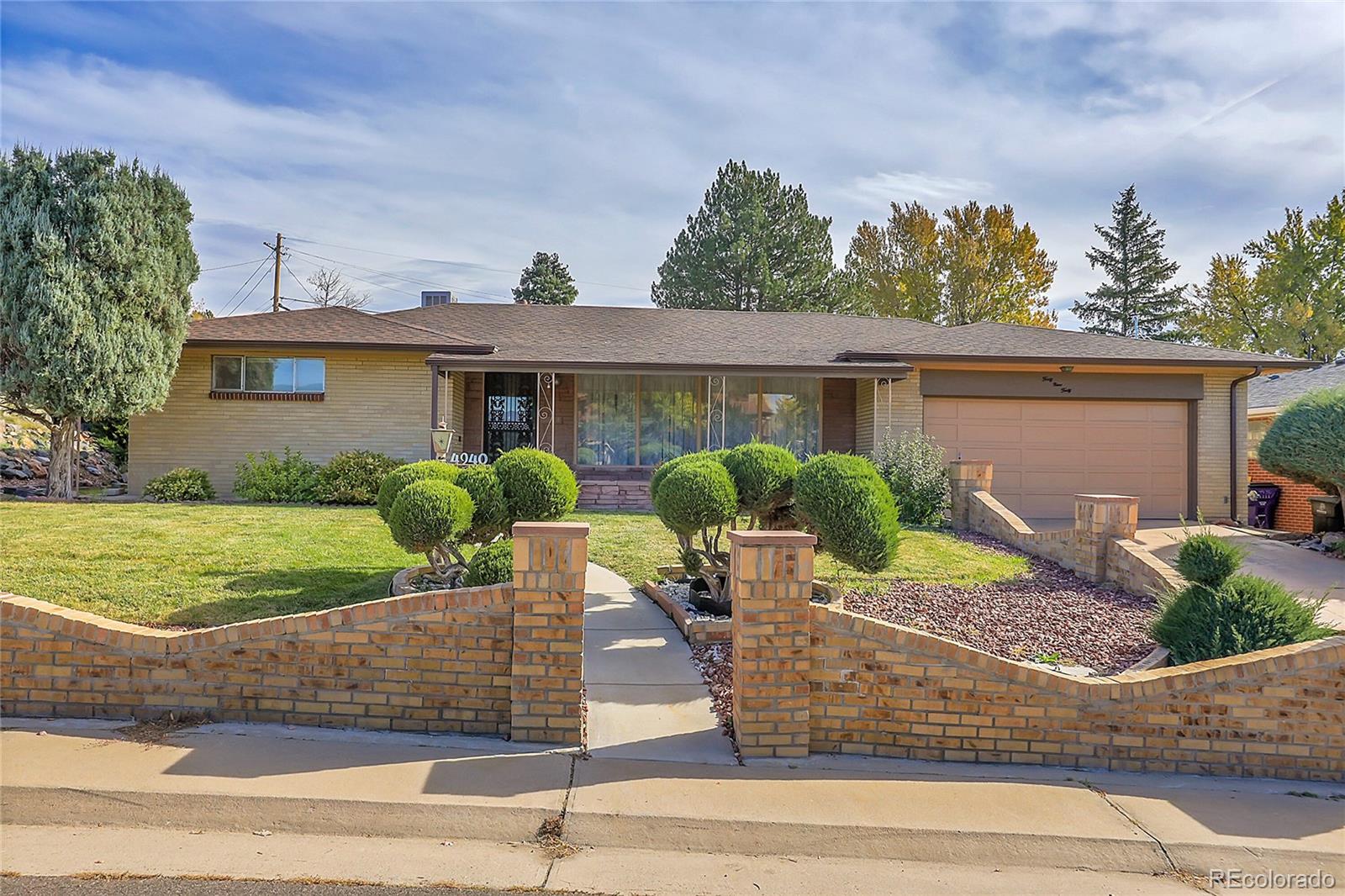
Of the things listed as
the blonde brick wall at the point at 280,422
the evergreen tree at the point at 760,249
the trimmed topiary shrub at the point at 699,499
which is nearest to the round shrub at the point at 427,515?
the trimmed topiary shrub at the point at 699,499

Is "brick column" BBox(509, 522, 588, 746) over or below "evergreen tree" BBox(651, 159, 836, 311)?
below

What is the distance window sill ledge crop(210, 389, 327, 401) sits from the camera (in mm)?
14039

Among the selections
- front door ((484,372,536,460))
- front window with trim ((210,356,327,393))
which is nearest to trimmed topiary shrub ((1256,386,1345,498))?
front door ((484,372,536,460))

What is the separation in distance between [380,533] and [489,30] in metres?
5.95

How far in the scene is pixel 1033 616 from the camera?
689 centimetres

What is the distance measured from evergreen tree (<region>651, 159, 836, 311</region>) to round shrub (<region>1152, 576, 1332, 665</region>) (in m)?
26.7

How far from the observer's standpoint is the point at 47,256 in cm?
1152

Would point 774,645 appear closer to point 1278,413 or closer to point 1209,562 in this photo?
point 1209,562

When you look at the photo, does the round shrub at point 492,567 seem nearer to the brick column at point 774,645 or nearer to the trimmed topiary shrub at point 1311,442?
the brick column at point 774,645

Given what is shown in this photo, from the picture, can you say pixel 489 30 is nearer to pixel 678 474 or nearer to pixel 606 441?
pixel 678 474

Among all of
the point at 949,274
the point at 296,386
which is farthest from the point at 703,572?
the point at 949,274

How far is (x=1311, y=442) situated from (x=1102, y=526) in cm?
454

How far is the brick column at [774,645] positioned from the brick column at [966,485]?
770 centimetres

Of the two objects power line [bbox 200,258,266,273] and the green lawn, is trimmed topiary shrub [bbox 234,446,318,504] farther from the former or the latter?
power line [bbox 200,258,266,273]
